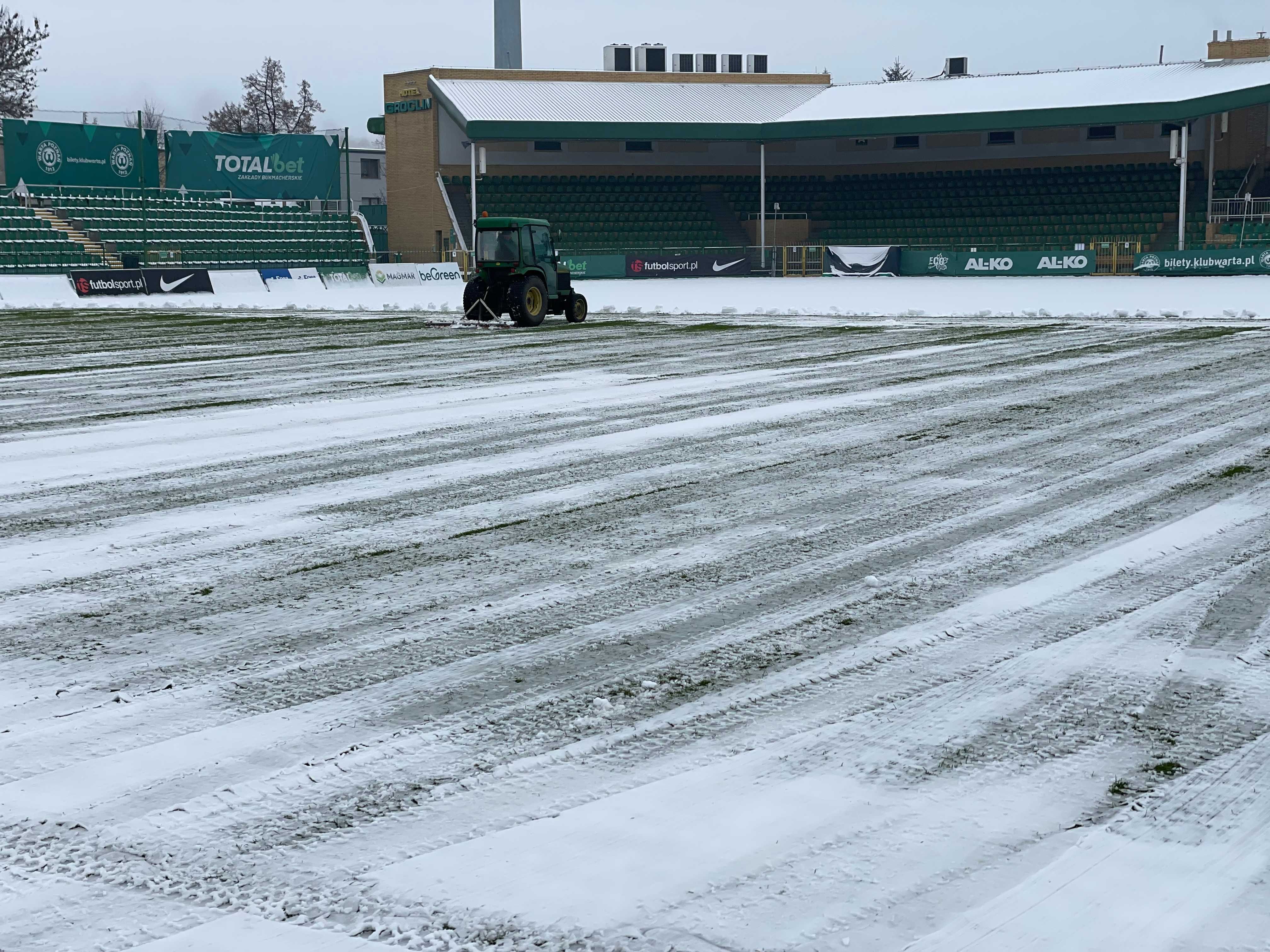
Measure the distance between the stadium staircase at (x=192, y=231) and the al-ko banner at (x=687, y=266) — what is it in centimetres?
1001

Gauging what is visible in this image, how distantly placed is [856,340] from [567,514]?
13.6 meters

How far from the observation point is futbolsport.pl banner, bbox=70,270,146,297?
38.6 metres

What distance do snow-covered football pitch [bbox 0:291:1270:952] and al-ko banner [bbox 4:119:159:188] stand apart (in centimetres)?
4455

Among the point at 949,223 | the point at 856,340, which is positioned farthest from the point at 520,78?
the point at 856,340

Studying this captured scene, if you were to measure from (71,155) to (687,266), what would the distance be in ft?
72.2

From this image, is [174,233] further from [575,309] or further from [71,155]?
[575,309]

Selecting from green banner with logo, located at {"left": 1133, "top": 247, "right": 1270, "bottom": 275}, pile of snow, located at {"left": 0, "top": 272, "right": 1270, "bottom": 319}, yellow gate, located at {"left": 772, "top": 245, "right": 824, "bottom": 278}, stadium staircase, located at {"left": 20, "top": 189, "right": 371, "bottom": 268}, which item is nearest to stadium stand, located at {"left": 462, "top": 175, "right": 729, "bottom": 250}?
yellow gate, located at {"left": 772, "top": 245, "right": 824, "bottom": 278}

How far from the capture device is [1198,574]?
614cm

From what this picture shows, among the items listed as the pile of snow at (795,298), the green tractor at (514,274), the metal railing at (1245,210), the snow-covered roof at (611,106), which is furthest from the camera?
the snow-covered roof at (611,106)

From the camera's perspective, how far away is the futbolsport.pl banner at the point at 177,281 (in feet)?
132

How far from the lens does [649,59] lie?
214ft

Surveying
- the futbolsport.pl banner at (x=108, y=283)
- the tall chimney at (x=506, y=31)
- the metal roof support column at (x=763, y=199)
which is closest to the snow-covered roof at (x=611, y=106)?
the metal roof support column at (x=763, y=199)

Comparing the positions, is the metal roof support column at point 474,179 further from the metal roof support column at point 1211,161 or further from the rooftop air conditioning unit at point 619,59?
the metal roof support column at point 1211,161

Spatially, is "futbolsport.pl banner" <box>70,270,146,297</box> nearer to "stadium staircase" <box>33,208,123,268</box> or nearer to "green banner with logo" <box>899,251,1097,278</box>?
"stadium staircase" <box>33,208,123,268</box>
